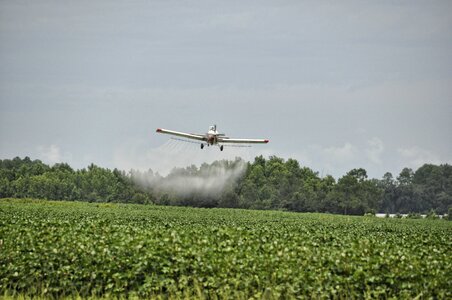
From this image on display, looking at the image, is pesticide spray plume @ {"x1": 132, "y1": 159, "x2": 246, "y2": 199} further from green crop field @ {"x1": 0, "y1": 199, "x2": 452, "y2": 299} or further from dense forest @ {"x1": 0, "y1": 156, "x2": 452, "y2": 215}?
green crop field @ {"x1": 0, "y1": 199, "x2": 452, "y2": 299}

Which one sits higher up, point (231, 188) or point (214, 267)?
point (231, 188)

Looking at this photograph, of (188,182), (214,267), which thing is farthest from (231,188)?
(214,267)

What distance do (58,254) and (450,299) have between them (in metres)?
11.8

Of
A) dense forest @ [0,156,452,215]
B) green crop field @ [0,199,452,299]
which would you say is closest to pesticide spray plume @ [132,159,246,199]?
dense forest @ [0,156,452,215]

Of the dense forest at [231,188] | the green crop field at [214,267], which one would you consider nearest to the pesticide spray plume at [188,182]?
the dense forest at [231,188]

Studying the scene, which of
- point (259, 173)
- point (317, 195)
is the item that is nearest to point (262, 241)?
point (317, 195)

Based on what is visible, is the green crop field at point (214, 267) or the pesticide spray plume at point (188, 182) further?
the pesticide spray plume at point (188, 182)

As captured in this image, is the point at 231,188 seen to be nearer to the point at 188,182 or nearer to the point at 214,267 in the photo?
the point at 188,182

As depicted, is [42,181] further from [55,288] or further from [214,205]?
[55,288]

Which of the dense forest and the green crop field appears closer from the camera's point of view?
the green crop field

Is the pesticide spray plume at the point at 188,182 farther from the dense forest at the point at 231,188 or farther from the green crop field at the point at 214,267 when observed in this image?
the green crop field at the point at 214,267

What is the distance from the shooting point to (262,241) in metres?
25.5

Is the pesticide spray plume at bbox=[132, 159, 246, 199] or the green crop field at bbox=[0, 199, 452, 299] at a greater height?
the pesticide spray plume at bbox=[132, 159, 246, 199]

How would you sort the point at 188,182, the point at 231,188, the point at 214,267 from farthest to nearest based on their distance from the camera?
the point at 231,188, the point at 188,182, the point at 214,267
